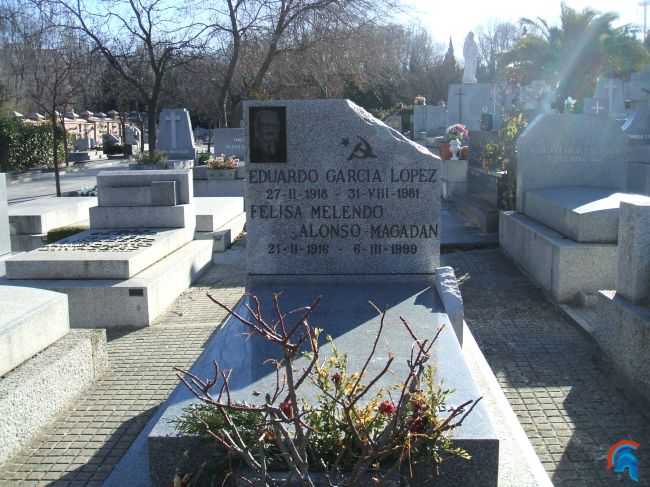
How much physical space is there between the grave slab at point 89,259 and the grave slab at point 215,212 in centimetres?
266

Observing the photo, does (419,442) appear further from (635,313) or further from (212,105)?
(212,105)

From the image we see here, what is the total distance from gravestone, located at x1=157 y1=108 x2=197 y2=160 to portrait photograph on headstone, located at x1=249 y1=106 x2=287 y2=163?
16.9 m

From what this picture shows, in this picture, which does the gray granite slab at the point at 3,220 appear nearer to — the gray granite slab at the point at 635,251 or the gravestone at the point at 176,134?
the gray granite slab at the point at 635,251

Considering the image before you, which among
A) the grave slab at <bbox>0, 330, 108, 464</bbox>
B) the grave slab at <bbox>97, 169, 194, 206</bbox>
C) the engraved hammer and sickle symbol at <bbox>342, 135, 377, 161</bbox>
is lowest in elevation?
the grave slab at <bbox>0, 330, 108, 464</bbox>

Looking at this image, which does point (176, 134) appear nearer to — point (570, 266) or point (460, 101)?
point (460, 101)

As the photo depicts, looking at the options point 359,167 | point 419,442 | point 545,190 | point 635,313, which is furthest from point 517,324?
point 419,442

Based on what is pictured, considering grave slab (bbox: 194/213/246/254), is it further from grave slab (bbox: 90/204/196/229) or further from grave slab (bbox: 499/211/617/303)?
grave slab (bbox: 499/211/617/303)

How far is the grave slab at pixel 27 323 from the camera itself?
423 centimetres

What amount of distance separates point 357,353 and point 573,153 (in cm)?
613

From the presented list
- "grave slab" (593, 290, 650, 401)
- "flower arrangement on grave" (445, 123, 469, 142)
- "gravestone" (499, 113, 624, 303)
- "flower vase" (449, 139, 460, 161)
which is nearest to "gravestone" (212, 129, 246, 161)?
"flower arrangement on grave" (445, 123, 469, 142)

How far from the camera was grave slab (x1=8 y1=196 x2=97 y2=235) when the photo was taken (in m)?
10.3

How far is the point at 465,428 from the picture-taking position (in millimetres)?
2949

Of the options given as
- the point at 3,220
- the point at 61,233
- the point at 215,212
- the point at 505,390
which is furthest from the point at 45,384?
the point at 215,212

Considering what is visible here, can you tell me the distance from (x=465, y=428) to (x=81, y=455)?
2402 mm
